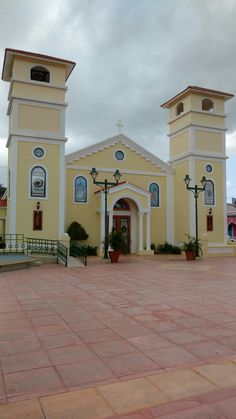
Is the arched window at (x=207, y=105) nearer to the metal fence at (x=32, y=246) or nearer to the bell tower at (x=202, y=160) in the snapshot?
the bell tower at (x=202, y=160)

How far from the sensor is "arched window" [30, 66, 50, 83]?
Answer: 21722mm

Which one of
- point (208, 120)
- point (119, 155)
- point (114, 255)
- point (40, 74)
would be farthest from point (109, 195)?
point (208, 120)

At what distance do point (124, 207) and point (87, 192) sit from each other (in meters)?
2.88

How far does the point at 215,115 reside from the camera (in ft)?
87.0

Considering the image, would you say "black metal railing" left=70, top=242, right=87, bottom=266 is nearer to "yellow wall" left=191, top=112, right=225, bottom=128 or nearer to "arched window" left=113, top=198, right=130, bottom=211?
"arched window" left=113, top=198, right=130, bottom=211

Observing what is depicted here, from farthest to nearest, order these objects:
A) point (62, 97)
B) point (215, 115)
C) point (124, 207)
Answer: point (215, 115) < point (124, 207) < point (62, 97)

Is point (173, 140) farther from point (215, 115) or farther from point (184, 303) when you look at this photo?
point (184, 303)

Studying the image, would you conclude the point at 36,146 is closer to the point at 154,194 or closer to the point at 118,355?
the point at 154,194

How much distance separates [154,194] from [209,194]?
3.97m

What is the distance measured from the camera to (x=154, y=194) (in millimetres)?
26219

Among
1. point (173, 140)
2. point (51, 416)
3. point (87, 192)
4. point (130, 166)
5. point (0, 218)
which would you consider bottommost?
point (51, 416)

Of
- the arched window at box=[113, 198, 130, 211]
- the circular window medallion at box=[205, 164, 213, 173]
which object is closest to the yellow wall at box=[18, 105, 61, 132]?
the arched window at box=[113, 198, 130, 211]

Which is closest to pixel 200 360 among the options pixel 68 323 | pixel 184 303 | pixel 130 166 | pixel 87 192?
pixel 68 323

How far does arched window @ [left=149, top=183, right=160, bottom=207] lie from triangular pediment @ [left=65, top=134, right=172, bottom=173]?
4.98 ft
